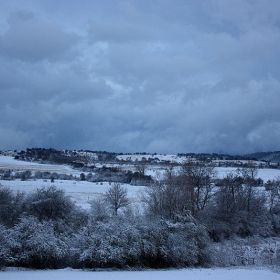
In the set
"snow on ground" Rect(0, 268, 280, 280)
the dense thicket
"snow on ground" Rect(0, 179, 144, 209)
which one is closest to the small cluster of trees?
the dense thicket

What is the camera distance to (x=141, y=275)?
15.7 meters

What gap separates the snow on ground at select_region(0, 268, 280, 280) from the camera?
48.4ft

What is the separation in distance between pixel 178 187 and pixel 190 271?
15.0m

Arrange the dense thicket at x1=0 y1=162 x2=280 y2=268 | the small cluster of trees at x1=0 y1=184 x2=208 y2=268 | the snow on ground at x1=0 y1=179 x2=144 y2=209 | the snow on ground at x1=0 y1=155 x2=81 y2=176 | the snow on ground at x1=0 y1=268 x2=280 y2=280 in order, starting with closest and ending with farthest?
1. the snow on ground at x1=0 y1=268 x2=280 y2=280
2. the small cluster of trees at x1=0 y1=184 x2=208 y2=268
3. the dense thicket at x1=0 y1=162 x2=280 y2=268
4. the snow on ground at x1=0 y1=179 x2=144 y2=209
5. the snow on ground at x1=0 y1=155 x2=81 y2=176

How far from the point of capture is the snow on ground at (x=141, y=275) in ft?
48.4

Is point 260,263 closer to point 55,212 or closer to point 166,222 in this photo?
point 166,222

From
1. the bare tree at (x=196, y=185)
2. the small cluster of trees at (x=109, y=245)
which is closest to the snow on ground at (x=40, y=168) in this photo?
the bare tree at (x=196, y=185)

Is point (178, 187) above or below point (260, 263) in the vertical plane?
above

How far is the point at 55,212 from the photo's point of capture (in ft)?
90.1

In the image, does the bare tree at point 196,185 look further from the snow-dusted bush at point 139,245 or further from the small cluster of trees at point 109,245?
the snow-dusted bush at point 139,245

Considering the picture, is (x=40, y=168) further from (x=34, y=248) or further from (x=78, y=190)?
(x=34, y=248)

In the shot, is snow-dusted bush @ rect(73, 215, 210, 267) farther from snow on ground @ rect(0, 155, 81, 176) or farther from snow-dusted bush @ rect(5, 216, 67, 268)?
snow on ground @ rect(0, 155, 81, 176)

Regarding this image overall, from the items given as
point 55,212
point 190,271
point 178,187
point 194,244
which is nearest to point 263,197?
point 178,187

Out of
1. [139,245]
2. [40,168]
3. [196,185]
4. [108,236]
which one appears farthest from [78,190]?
[40,168]
